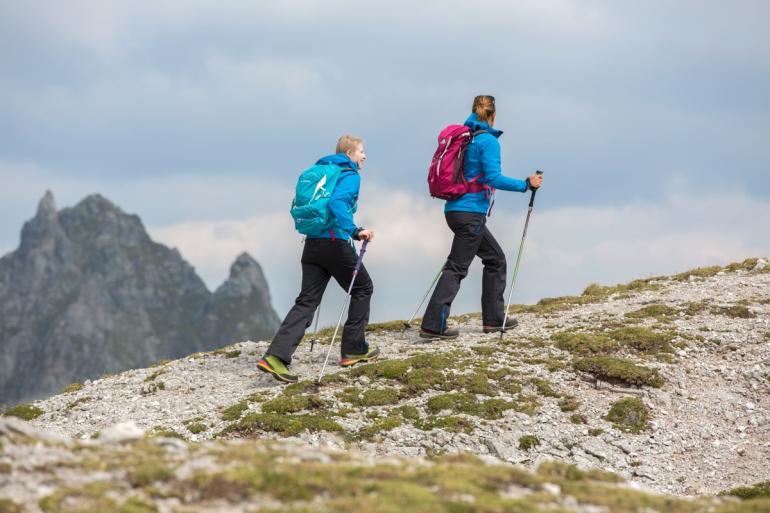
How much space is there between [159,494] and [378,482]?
7.32ft

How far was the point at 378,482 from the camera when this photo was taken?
8641 mm

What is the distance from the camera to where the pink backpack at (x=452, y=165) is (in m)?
19.4

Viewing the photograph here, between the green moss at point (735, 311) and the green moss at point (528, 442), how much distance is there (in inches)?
408

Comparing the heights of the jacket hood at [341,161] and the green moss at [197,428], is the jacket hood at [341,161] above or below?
above

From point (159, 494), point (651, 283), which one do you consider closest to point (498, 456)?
point (159, 494)

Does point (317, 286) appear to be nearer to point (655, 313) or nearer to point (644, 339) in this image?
point (644, 339)

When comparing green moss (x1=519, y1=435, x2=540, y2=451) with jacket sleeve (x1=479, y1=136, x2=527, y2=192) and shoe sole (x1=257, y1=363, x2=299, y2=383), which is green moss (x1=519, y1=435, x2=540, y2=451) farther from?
jacket sleeve (x1=479, y1=136, x2=527, y2=192)

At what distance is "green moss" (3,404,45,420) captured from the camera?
1931 cm

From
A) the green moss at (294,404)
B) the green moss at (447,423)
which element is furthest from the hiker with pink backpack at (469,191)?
the green moss at (294,404)

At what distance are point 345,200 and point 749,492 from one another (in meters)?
9.26

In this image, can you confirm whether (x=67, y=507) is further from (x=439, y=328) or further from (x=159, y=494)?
(x=439, y=328)

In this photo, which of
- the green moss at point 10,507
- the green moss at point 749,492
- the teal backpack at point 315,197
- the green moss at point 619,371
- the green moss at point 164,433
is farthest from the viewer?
the green moss at point 619,371

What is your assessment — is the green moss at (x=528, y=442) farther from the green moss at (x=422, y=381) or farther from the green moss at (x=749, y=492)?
the green moss at (x=749, y=492)

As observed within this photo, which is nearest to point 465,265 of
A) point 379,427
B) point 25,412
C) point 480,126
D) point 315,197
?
point 480,126
